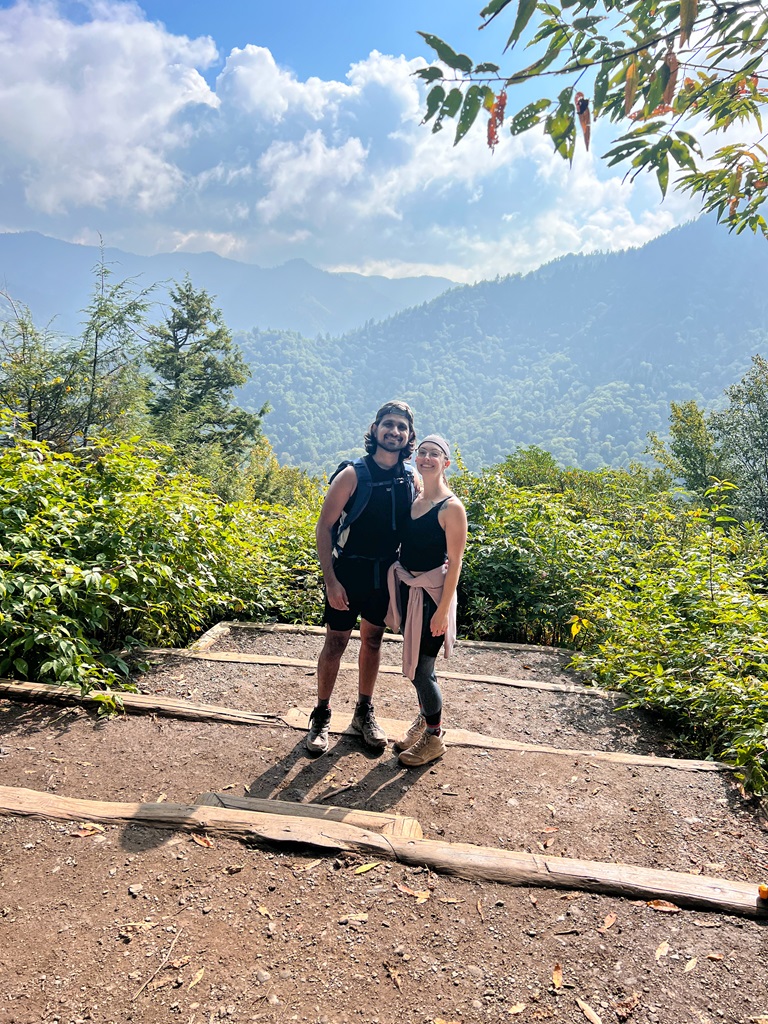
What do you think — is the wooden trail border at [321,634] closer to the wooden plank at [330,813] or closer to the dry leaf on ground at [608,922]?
the wooden plank at [330,813]

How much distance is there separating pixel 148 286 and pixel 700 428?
2372cm

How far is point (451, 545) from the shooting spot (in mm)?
2848

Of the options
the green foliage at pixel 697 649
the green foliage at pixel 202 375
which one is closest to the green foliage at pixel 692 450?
the green foliage at pixel 202 375

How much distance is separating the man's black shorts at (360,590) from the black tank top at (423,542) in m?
0.17

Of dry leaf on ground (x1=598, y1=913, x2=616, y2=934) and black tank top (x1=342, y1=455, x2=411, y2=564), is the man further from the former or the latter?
dry leaf on ground (x1=598, y1=913, x2=616, y2=934)

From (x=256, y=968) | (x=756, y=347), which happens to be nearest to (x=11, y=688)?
(x=256, y=968)

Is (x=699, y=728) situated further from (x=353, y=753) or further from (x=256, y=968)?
(x=256, y=968)

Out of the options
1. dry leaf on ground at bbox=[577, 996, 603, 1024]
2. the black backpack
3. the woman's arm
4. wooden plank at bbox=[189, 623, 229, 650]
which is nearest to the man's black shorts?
the black backpack

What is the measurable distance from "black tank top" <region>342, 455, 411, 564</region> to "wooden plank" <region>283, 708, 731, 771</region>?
1.19m

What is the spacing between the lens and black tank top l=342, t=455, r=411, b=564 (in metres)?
2.98

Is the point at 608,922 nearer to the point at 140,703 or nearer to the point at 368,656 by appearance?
the point at 368,656

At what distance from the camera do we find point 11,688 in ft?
11.4

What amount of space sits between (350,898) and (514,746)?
1468mm

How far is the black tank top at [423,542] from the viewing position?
294 centimetres
